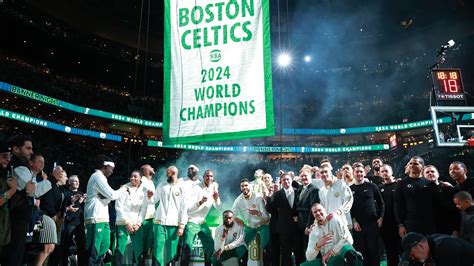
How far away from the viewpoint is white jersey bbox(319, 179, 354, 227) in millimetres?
5453

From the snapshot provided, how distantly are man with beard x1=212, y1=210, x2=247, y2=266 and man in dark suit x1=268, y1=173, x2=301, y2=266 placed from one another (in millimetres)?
632

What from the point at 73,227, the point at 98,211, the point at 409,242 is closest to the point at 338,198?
the point at 409,242

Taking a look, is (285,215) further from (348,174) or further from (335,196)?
(348,174)

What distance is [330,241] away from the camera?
476cm

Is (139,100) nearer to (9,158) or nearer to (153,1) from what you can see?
(153,1)

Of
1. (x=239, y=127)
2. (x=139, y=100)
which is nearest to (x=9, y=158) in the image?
(x=239, y=127)

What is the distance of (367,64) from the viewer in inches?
1331

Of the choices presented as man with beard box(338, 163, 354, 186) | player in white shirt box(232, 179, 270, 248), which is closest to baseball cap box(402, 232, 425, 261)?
man with beard box(338, 163, 354, 186)

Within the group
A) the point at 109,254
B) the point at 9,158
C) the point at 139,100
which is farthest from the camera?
the point at 139,100

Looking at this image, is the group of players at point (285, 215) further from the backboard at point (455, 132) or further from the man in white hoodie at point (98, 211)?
the backboard at point (455, 132)

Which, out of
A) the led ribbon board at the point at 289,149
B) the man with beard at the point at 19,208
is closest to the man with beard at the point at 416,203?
the man with beard at the point at 19,208

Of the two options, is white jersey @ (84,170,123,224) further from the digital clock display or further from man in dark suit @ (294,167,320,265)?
the digital clock display

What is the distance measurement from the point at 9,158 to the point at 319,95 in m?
34.8

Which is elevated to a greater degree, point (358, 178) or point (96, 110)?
point (96, 110)
